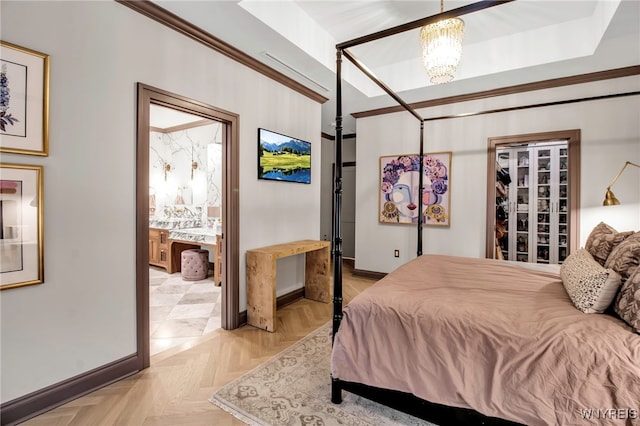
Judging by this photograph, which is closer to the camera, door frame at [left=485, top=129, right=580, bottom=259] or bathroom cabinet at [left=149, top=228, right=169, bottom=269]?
door frame at [left=485, top=129, right=580, bottom=259]

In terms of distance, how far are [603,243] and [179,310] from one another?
12.8 ft

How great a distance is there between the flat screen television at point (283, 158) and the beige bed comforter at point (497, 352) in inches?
78.5

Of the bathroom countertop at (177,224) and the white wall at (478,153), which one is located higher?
the white wall at (478,153)

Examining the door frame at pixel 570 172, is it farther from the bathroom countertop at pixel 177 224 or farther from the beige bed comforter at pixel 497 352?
the bathroom countertop at pixel 177 224

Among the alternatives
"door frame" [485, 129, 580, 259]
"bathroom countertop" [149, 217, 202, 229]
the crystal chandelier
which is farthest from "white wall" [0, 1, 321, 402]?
"door frame" [485, 129, 580, 259]

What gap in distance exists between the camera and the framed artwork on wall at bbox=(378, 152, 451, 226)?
4.31 meters

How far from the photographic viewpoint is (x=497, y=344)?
141 cm

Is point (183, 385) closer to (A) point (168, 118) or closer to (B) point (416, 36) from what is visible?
(B) point (416, 36)

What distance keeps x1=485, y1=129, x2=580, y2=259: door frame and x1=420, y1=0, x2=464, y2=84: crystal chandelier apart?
6.67 ft

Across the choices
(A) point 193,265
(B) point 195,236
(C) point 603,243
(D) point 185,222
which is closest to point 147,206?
(B) point 195,236

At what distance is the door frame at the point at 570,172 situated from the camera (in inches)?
138

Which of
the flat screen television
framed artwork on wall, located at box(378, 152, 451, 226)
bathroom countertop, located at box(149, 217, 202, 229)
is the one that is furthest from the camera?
bathroom countertop, located at box(149, 217, 202, 229)

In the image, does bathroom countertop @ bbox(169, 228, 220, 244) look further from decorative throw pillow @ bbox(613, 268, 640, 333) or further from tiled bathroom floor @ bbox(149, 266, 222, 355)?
decorative throw pillow @ bbox(613, 268, 640, 333)

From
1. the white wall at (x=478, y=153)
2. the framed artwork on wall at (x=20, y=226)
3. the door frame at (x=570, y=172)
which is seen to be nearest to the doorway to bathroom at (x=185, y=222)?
the framed artwork on wall at (x=20, y=226)
